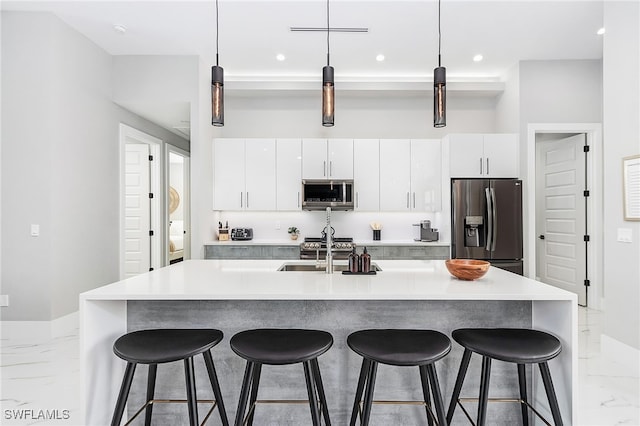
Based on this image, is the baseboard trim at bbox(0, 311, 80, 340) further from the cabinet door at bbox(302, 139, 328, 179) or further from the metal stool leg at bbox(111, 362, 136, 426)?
the cabinet door at bbox(302, 139, 328, 179)

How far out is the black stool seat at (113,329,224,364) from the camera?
147cm

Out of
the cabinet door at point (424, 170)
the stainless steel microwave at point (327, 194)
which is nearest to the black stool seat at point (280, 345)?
the stainless steel microwave at point (327, 194)

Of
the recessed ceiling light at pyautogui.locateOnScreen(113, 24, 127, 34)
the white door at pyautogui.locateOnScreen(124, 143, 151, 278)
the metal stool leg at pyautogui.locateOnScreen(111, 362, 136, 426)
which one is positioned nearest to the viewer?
the metal stool leg at pyautogui.locateOnScreen(111, 362, 136, 426)

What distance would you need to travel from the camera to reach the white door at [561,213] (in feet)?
14.4

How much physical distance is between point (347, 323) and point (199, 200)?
2.92 m

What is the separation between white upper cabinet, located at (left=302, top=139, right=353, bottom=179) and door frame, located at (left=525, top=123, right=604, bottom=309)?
7.18 ft

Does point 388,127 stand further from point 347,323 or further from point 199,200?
point 347,323

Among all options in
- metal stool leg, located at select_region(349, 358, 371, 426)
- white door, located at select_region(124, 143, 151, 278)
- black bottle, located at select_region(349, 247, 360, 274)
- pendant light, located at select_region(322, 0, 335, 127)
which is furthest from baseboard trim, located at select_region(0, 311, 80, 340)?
pendant light, located at select_region(322, 0, 335, 127)

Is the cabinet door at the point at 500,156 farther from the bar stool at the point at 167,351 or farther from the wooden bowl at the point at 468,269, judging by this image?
the bar stool at the point at 167,351

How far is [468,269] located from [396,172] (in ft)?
9.38

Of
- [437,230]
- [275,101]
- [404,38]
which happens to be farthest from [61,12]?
[437,230]

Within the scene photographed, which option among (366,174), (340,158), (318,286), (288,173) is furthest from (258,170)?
(318,286)

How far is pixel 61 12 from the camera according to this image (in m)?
3.24

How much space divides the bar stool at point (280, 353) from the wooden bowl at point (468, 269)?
78 cm
